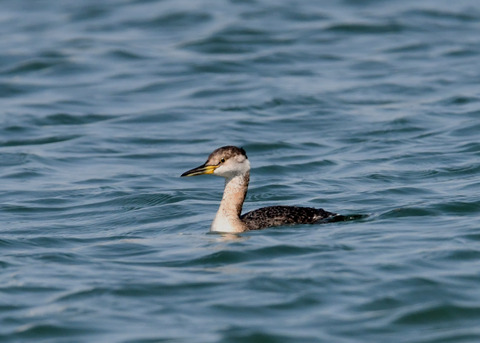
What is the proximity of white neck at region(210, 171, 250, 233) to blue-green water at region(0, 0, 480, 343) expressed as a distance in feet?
0.83

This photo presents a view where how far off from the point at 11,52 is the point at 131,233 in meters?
13.1

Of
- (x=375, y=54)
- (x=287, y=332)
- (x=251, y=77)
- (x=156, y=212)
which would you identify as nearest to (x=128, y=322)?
(x=287, y=332)

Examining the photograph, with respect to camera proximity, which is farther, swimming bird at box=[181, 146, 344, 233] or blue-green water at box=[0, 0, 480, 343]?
swimming bird at box=[181, 146, 344, 233]

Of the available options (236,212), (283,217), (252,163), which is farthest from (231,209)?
(252,163)

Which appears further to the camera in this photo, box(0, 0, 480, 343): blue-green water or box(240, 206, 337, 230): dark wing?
box(240, 206, 337, 230): dark wing

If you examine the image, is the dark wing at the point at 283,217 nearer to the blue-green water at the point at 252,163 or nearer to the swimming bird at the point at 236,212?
the swimming bird at the point at 236,212

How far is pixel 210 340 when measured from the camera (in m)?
8.67

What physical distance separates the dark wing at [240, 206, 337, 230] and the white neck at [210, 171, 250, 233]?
144 millimetres

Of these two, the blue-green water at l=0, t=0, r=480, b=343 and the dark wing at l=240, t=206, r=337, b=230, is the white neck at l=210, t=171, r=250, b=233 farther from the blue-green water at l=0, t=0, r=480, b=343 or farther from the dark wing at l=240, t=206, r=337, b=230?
the blue-green water at l=0, t=0, r=480, b=343

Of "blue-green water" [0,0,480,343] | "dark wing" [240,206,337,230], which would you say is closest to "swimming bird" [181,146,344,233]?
"dark wing" [240,206,337,230]

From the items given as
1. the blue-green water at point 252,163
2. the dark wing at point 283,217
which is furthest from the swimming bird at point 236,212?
the blue-green water at point 252,163

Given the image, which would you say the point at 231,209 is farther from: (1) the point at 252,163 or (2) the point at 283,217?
(1) the point at 252,163

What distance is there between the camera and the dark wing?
11.8m

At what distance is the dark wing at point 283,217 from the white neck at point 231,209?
14 cm
